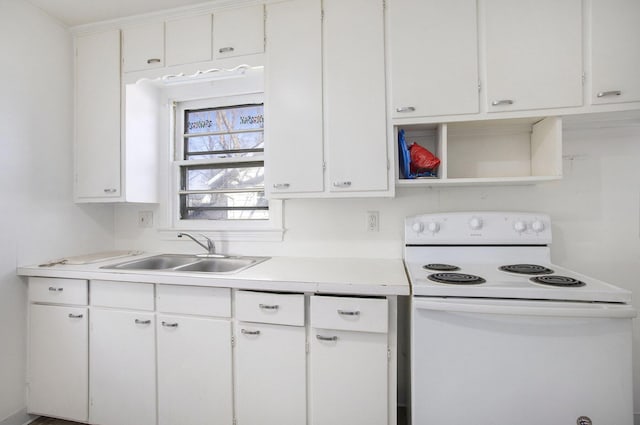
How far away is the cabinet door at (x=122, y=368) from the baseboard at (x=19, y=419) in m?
0.48

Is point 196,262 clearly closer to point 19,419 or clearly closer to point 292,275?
point 292,275

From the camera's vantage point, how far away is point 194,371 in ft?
4.75

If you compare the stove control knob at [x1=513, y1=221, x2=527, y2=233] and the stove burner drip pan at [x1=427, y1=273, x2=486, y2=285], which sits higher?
the stove control knob at [x1=513, y1=221, x2=527, y2=233]

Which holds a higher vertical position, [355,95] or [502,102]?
[355,95]

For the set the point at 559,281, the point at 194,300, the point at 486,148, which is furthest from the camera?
the point at 486,148

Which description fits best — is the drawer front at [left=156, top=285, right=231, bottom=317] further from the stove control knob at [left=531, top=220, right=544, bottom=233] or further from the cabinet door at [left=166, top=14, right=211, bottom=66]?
the stove control knob at [left=531, top=220, right=544, bottom=233]

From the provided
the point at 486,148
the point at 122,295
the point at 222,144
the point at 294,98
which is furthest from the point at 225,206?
the point at 486,148

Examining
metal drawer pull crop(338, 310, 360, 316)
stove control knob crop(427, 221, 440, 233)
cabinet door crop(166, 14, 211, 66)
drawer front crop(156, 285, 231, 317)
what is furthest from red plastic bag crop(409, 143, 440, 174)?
cabinet door crop(166, 14, 211, 66)

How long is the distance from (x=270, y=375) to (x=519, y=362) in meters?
1.08

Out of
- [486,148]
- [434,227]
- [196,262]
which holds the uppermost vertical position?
[486,148]

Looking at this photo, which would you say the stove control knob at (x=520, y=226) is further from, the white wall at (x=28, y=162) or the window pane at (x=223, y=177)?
the white wall at (x=28, y=162)

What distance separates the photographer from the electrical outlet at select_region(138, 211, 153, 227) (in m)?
2.26

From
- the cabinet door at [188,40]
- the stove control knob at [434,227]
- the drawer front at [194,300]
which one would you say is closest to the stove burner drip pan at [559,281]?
the stove control knob at [434,227]

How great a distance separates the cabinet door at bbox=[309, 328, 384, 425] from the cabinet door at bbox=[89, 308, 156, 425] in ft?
2.96
